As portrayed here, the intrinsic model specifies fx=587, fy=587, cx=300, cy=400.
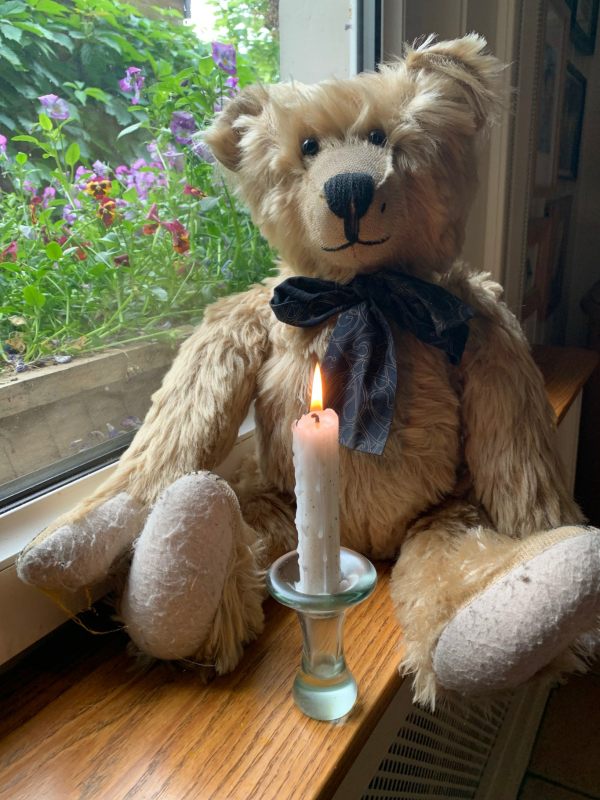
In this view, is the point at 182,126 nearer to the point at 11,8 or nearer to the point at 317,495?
the point at 11,8

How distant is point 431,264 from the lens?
627 millimetres

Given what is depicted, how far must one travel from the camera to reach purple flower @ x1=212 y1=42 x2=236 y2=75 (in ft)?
2.56

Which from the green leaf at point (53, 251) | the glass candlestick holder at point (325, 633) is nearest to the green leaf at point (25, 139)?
the green leaf at point (53, 251)

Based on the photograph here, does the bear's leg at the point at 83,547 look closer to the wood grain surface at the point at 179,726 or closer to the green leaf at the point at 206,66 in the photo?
the wood grain surface at the point at 179,726

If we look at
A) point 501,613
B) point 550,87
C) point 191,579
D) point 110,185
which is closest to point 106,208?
point 110,185

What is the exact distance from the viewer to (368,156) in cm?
55

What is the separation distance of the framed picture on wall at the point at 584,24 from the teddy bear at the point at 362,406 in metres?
1.14

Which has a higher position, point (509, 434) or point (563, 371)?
point (509, 434)

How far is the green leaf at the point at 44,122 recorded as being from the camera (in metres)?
0.60

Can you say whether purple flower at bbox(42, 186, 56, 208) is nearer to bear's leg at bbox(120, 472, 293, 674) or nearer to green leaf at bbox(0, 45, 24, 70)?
green leaf at bbox(0, 45, 24, 70)

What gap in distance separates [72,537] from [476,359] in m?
0.44

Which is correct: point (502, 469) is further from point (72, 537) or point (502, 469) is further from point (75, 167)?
point (75, 167)

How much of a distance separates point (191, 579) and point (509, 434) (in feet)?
1.15

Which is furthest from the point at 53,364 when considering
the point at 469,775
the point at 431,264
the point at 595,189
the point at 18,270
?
the point at 595,189
